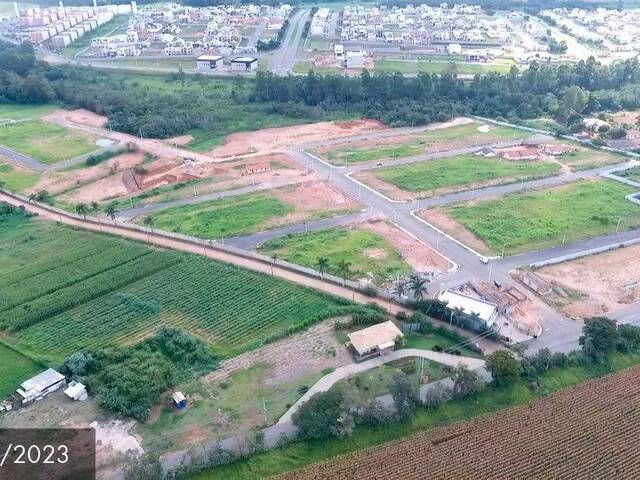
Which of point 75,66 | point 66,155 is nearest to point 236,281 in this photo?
point 66,155

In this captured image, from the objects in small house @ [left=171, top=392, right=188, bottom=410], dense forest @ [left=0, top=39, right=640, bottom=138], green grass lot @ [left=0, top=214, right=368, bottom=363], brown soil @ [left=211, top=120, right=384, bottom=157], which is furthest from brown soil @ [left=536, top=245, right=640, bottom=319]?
brown soil @ [left=211, top=120, right=384, bottom=157]

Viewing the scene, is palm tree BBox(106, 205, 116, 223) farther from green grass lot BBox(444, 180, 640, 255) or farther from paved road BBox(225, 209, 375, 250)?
green grass lot BBox(444, 180, 640, 255)

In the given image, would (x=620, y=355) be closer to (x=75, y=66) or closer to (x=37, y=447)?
(x=37, y=447)

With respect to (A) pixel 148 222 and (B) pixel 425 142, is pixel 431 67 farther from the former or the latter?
(A) pixel 148 222

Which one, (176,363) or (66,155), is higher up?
(66,155)

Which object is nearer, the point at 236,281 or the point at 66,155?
the point at 236,281
